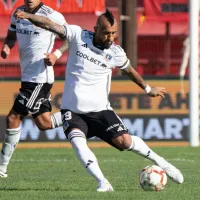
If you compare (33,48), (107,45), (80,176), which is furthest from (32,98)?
(107,45)

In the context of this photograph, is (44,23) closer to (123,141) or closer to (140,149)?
(123,141)

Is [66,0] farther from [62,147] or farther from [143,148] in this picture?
[143,148]

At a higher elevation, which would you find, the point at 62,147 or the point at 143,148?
the point at 143,148

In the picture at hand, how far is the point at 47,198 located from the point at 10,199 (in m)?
0.37

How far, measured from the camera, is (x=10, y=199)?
29.3 feet

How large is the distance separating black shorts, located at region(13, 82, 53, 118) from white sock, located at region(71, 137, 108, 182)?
8.06 ft

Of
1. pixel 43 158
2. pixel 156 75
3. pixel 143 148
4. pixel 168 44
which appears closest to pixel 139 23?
pixel 168 44

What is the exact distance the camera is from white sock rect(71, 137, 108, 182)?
9.31 metres

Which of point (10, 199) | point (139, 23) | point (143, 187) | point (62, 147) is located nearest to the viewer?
point (10, 199)

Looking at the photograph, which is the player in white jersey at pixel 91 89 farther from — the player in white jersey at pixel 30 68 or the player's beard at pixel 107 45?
the player in white jersey at pixel 30 68

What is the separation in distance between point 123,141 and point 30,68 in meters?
2.63

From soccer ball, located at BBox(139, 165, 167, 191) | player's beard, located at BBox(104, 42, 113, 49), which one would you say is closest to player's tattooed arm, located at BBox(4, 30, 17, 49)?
player's beard, located at BBox(104, 42, 113, 49)

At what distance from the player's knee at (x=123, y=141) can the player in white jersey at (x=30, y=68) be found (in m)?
2.32

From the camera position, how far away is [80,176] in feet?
38.0
